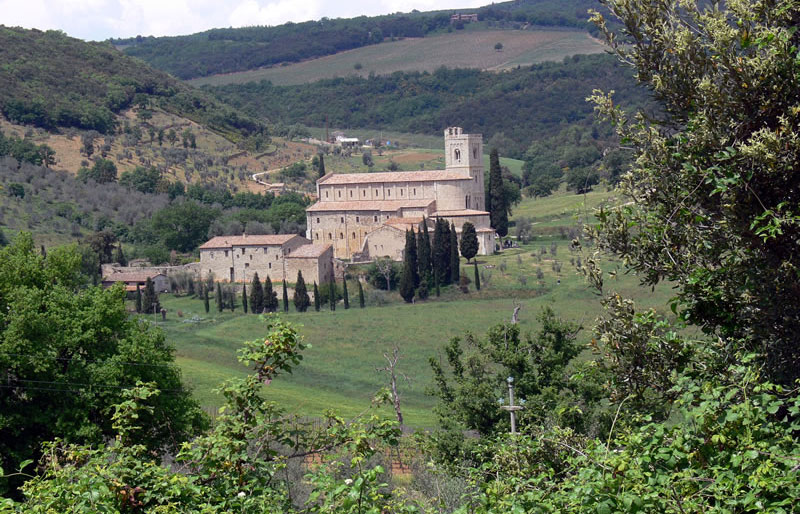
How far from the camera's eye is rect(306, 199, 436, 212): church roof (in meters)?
64.2

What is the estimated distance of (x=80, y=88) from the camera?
351ft

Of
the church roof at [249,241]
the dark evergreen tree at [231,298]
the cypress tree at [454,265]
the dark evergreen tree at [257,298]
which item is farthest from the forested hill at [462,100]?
the dark evergreen tree at [257,298]

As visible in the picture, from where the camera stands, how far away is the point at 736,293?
24.0ft

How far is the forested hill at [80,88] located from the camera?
97062 mm

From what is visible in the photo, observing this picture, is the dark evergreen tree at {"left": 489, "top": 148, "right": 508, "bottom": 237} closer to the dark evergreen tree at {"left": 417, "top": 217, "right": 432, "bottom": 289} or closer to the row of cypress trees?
the row of cypress trees

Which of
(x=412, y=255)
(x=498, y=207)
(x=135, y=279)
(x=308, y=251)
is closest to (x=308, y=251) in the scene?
(x=308, y=251)

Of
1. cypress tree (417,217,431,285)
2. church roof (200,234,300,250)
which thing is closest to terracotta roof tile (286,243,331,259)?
church roof (200,234,300,250)

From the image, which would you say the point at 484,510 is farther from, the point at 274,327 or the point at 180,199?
the point at 180,199

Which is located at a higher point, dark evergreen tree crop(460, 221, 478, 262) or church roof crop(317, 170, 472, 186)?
church roof crop(317, 170, 472, 186)

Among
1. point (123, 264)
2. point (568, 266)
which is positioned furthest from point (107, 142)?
point (568, 266)

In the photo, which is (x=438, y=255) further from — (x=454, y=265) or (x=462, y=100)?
(x=462, y=100)

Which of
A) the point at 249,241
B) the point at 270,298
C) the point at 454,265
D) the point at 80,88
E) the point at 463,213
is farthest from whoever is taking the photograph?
the point at 80,88

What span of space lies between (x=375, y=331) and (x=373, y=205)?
946 inches

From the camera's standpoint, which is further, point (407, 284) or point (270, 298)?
point (270, 298)
